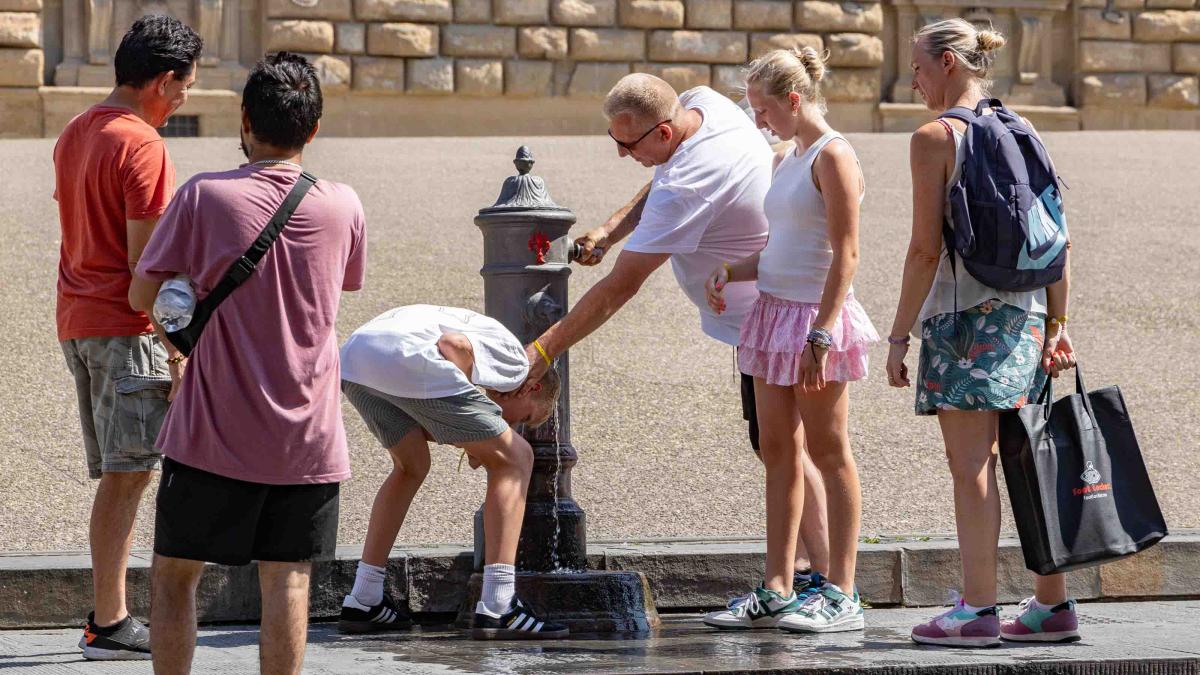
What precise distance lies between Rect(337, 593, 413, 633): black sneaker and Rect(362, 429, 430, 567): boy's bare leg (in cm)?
13

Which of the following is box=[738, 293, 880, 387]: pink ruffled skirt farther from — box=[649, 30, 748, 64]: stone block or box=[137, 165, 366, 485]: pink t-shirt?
box=[649, 30, 748, 64]: stone block

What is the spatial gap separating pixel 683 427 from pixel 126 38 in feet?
11.5

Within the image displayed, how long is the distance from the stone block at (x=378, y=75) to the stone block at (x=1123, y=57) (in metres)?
8.13

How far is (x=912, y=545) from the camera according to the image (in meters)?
5.80

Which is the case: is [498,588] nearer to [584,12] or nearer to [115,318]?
[115,318]

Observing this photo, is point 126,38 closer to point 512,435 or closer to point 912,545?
point 512,435

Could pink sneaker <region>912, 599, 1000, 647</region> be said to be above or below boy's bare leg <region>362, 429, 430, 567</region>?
below

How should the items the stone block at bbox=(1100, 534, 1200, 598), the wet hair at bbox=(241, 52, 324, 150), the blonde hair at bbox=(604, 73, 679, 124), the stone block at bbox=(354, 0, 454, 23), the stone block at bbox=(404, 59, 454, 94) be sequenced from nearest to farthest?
1. the wet hair at bbox=(241, 52, 324, 150)
2. the blonde hair at bbox=(604, 73, 679, 124)
3. the stone block at bbox=(1100, 534, 1200, 598)
4. the stone block at bbox=(354, 0, 454, 23)
5. the stone block at bbox=(404, 59, 454, 94)

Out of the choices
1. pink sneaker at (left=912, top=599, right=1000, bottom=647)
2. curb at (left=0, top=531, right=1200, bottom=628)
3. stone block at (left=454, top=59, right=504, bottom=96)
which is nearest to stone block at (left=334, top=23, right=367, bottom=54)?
stone block at (left=454, top=59, right=504, bottom=96)

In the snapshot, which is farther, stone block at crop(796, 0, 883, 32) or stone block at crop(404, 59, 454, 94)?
stone block at crop(796, 0, 883, 32)

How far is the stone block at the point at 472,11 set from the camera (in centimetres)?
1936

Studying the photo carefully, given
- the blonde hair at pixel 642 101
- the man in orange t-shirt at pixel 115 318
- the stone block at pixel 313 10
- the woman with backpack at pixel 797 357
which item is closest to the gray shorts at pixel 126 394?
the man in orange t-shirt at pixel 115 318

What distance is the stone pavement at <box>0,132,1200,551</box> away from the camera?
21.2ft

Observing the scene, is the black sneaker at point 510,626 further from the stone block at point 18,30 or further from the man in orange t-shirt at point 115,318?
the stone block at point 18,30
